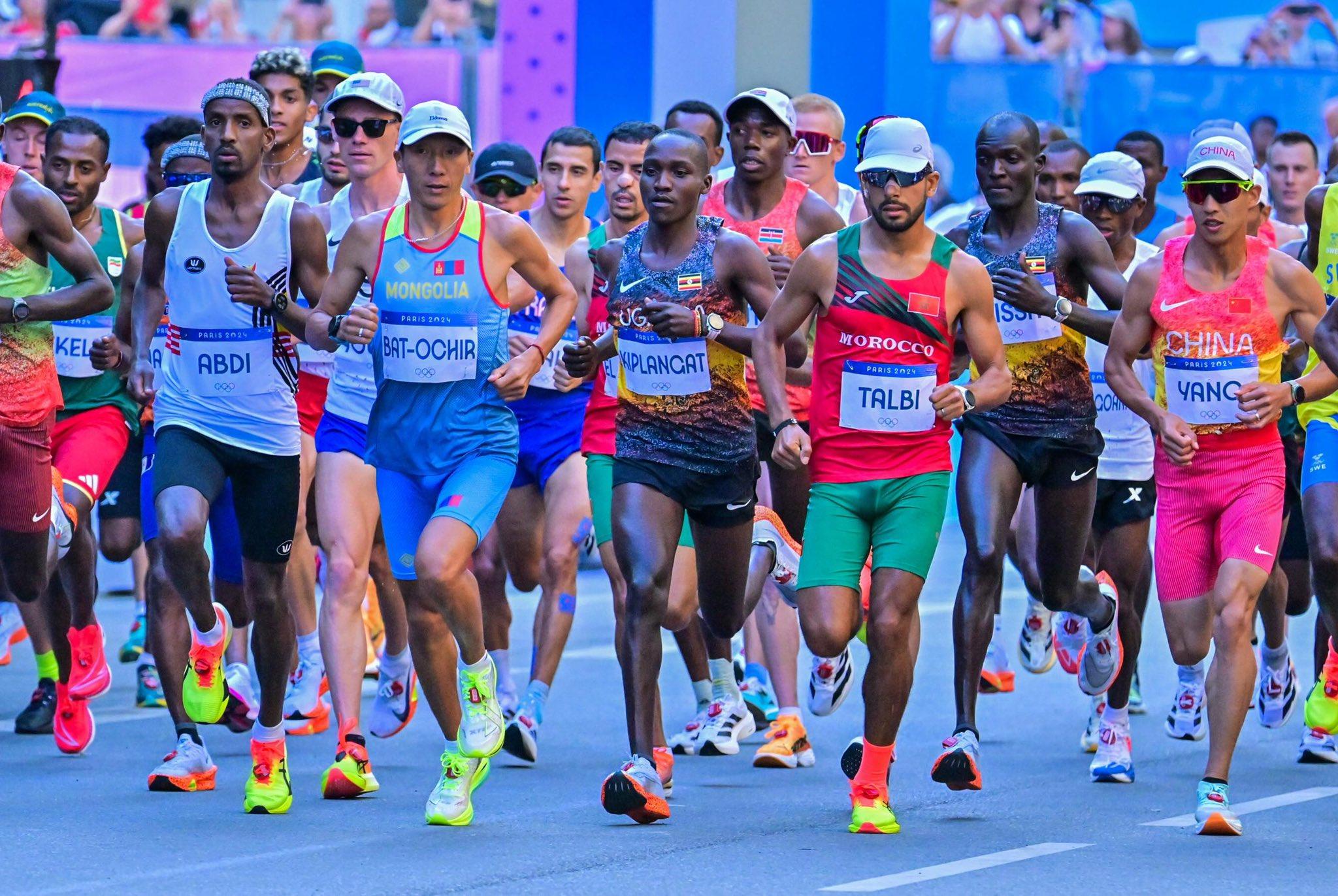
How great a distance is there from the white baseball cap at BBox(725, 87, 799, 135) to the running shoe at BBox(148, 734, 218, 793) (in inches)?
127

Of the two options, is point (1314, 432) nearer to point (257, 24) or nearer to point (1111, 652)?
point (1111, 652)

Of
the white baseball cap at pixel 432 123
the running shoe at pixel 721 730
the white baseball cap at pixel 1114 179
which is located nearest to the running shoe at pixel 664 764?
the running shoe at pixel 721 730

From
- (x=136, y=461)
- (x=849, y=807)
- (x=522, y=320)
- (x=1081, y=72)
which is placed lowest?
(x=849, y=807)

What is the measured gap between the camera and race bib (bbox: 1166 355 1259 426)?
8453 mm

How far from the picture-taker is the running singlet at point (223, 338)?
852 cm

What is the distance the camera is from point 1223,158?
839cm

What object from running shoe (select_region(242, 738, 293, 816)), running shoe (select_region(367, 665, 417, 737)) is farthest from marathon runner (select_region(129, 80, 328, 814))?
running shoe (select_region(367, 665, 417, 737))

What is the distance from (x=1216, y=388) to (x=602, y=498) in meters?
2.31

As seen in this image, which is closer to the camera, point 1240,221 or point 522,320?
point 1240,221

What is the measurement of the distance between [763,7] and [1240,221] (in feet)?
29.4

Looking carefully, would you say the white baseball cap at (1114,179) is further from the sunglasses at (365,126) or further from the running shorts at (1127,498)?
the sunglasses at (365,126)

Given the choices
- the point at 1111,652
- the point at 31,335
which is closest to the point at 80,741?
the point at 31,335

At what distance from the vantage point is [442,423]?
8148 mm

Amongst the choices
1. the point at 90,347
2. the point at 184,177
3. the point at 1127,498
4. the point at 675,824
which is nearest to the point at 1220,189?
the point at 1127,498
